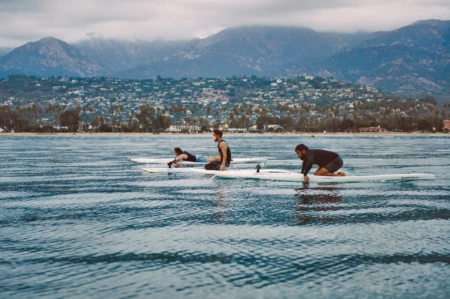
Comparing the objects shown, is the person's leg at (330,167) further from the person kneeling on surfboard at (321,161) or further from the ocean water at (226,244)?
the ocean water at (226,244)

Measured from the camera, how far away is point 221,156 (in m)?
32.0

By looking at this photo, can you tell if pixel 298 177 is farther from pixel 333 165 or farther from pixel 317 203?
pixel 317 203

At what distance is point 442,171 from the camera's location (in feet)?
123

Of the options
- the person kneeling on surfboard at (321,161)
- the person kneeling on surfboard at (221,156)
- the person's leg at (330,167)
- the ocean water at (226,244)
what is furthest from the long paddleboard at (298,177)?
the ocean water at (226,244)

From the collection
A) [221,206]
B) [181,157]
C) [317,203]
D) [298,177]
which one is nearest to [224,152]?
[298,177]

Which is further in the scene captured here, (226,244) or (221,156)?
(221,156)

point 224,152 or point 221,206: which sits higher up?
point 224,152

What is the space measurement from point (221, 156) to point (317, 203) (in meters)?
11.2

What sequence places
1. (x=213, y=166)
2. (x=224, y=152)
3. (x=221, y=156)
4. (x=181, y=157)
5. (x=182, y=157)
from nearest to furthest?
(x=224, y=152) < (x=221, y=156) < (x=213, y=166) < (x=181, y=157) < (x=182, y=157)

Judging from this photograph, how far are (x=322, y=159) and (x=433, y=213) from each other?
27.3 feet

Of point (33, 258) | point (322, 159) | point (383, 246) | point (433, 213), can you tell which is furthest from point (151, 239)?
point (322, 159)

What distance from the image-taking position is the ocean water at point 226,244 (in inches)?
437

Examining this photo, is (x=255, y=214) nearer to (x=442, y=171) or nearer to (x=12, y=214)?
(x=12, y=214)

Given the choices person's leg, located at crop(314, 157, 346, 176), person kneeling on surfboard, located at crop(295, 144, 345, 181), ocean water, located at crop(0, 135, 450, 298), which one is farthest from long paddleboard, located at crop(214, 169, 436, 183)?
ocean water, located at crop(0, 135, 450, 298)
